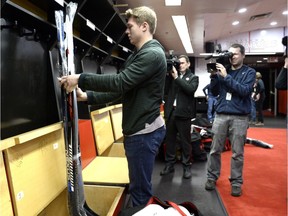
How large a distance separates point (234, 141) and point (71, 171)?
5.59 ft

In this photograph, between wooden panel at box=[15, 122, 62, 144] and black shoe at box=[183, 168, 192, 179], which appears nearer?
wooden panel at box=[15, 122, 62, 144]

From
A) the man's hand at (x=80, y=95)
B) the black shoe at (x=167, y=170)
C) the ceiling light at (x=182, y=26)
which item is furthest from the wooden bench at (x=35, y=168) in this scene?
the ceiling light at (x=182, y=26)

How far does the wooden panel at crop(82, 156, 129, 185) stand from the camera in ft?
6.46

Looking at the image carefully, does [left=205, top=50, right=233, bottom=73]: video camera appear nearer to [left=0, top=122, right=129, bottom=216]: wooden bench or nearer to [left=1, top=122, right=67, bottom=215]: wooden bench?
[left=0, top=122, right=129, bottom=216]: wooden bench

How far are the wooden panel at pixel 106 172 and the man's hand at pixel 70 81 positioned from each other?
0.80 metres

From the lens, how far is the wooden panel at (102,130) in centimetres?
264

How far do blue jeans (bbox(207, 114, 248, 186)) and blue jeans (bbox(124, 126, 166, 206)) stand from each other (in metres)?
1.29

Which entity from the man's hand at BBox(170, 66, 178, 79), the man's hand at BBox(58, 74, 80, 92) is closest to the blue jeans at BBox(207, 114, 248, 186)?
the man's hand at BBox(170, 66, 178, 79)

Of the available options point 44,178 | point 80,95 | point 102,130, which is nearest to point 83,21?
point 80,95

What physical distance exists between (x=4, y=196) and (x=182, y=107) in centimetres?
219

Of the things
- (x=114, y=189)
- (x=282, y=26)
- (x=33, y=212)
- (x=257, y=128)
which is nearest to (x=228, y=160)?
(x=114, y=189)

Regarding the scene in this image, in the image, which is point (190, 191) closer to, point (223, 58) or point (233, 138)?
point (233, 138)

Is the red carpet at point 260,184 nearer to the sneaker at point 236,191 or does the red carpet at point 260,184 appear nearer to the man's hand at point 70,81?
the sneaker at point 236,191

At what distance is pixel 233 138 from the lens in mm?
2648
